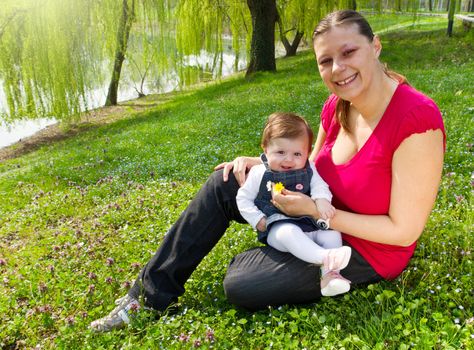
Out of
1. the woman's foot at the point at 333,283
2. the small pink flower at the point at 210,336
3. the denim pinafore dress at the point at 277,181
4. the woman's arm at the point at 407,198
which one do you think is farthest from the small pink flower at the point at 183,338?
the woman's arm at the point at 407,198

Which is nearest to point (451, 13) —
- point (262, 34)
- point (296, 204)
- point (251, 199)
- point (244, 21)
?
point (262, 34)

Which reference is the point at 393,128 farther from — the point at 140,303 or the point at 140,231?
the point at 140,231

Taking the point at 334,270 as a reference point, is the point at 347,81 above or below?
above

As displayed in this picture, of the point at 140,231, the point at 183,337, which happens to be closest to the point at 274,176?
the point at 183,337

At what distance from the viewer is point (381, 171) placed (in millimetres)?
3109

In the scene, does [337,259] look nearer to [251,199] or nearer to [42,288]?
[251,199]

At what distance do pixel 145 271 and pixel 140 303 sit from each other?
0.26m

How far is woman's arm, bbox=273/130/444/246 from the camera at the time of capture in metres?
2.87

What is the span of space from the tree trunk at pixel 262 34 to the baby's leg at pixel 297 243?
14.5m

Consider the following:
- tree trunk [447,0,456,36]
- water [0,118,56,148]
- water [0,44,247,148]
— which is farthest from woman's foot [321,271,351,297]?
water [0,118,56,148]

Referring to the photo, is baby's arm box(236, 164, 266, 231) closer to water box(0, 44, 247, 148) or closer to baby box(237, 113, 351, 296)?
baby box(237, 113, 351, 296)

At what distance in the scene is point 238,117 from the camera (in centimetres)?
1155

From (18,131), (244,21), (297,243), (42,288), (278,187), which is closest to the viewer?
(297,243)

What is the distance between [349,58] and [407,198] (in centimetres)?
101
